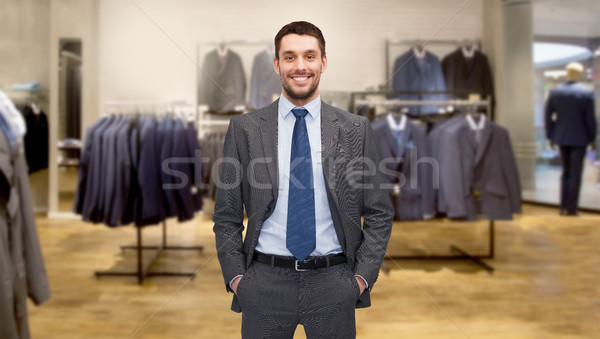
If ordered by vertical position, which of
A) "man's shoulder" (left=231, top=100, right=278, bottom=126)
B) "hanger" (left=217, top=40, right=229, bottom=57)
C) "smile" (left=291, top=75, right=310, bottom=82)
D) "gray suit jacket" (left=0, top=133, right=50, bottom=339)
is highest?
"hanger" (left=217, top=40, right=229, bottom=57)

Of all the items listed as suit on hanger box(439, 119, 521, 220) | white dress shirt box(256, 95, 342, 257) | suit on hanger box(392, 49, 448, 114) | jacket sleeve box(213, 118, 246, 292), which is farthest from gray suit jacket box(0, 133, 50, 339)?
suit on hanger box(392, 49, 448, 114)

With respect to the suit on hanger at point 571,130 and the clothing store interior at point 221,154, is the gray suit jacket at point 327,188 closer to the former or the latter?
the clothing store interior at point 221,154

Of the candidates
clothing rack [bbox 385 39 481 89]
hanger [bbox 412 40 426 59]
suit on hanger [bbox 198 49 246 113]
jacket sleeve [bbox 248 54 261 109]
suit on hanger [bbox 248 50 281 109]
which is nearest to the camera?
suit on hanger [bbox 248 50 281 109]

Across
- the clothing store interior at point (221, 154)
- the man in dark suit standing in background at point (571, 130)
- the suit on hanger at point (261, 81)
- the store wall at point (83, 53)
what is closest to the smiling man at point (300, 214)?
the clothing store interior at point (221, 154)

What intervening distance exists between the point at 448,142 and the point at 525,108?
1.24 m

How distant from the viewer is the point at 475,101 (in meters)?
3.22

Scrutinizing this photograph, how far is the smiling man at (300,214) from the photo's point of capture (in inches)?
38.4

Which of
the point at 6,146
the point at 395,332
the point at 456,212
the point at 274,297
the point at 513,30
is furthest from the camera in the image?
the point at 513,30

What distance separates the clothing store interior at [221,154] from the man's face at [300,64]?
35 cm

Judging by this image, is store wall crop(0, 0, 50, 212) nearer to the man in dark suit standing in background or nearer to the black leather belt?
the black leather belt

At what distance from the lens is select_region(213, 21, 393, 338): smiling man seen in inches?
38.4

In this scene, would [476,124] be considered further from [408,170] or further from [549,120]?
[549,120]

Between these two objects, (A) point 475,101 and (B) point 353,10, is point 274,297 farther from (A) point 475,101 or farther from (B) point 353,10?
(A) point 475,101

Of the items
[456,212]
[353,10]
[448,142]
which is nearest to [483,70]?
[448,142]
